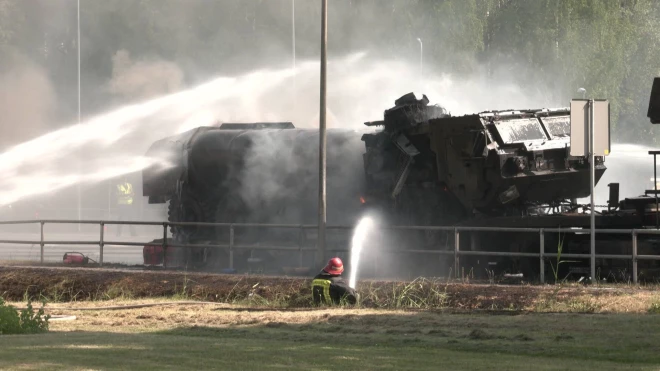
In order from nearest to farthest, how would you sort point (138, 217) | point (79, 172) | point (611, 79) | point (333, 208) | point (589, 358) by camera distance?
point (589, 358), point (333, 208), point (79, 172), point (611, 79), point (138, 217)

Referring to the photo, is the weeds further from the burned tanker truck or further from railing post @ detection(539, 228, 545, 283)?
the burned tanker truck

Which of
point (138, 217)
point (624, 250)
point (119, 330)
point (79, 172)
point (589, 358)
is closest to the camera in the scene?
point (589, 358)

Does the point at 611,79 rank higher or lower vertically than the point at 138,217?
higher

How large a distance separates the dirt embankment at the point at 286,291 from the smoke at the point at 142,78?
4340cm

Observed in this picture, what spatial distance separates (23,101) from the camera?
73.1 m

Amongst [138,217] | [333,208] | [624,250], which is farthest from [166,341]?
[138,217]

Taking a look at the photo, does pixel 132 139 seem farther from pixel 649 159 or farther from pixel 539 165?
pixel 539 165

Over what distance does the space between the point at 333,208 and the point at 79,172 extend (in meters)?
14.3

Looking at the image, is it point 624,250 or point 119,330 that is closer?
point 119,330

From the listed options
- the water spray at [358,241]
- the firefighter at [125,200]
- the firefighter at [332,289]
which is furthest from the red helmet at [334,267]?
the firefighter at [125,200]

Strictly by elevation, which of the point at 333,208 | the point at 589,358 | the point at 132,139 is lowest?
the point at 589,358

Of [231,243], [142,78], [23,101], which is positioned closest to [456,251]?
[231,243]

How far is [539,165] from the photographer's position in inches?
995

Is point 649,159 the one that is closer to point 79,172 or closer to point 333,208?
point 333,208
